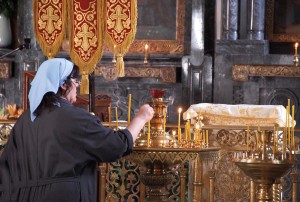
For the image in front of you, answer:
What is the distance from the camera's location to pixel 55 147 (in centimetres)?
455

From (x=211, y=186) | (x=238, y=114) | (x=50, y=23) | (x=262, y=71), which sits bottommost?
(x=211, y=186)

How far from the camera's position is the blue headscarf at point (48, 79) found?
461 centimetres

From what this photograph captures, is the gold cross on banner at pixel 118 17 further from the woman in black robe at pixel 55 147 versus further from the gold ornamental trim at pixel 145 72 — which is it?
the gold ornamental trim at pixel 145 72

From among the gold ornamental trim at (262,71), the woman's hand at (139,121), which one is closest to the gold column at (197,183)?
the woman's hand at (139,121)

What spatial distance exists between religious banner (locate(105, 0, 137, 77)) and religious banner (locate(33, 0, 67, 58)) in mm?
423

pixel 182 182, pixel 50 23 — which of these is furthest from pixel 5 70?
pixel 182 182

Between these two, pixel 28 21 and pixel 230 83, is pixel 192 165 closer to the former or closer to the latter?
pixel 230 83

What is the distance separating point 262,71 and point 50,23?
451 centimetres

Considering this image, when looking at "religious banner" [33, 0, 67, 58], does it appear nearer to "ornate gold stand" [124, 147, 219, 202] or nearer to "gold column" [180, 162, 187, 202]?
"gold column" [180, 162, 187, 202]

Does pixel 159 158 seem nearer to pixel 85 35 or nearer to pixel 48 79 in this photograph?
pixel 48 79

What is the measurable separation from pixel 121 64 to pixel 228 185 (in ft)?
6.51

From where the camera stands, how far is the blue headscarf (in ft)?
15.1

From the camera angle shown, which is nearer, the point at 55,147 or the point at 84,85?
the point at 55,147

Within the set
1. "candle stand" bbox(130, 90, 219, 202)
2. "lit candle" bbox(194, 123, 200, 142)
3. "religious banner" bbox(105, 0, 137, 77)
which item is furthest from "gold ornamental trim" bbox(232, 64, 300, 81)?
"candle stand" bbox(130, 90, 219, 202)
